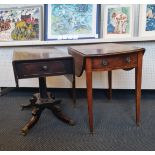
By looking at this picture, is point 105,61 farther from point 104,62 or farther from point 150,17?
point 150,17

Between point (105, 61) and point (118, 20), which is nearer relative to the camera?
point (105, 61)

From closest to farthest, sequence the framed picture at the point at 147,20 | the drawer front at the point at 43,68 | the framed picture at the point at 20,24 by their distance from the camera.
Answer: the drawer front at the point at 43,68
the framed picture at the point at 147,20
the framed picture at the point at 20,24

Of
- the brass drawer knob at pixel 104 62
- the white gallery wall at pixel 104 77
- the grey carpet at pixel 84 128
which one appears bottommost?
A: the grey carpet at pixel 84 128

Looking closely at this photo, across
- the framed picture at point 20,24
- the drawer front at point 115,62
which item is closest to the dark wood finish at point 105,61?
the drawer front at point 115,62

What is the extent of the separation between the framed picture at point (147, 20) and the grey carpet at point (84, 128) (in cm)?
68

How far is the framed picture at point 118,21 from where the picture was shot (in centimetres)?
222

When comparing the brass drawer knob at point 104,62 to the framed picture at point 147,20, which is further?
the framed picture at point 147,20

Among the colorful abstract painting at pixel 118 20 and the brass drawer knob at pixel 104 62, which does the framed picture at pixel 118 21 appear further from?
the brass drawer knob at pixel 104 62

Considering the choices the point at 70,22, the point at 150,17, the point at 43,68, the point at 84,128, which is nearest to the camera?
the point at 43,68

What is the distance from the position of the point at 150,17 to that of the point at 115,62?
36.5 inches

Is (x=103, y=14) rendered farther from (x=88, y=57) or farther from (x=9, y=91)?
(x=9, y=91)

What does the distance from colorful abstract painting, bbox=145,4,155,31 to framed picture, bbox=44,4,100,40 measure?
49cm

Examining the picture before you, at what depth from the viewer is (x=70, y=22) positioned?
2287mm

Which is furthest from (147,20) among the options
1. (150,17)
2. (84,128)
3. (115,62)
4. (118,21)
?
(84,128)
